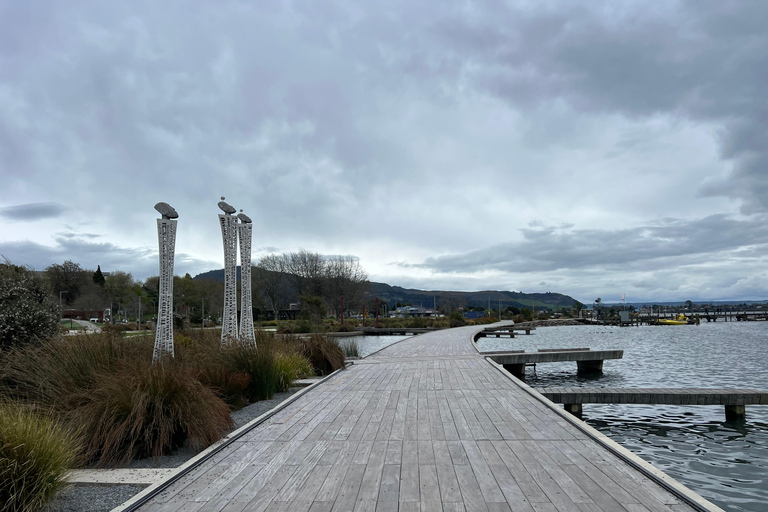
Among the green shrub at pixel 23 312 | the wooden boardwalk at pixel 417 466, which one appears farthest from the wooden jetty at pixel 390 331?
the wooden boardwalk at pixel 417 466

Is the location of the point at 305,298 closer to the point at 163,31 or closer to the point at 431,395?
the point at 163,31

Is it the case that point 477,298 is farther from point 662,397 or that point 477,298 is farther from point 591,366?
point 662,397

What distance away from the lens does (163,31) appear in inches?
396

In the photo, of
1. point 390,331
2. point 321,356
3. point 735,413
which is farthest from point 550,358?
point 390,331

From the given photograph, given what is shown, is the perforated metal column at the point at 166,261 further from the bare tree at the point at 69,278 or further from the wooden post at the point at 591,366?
the bare tree at the point at 69,278

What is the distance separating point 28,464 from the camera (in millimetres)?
2811

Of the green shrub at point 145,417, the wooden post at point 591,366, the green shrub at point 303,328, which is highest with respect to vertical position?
the green shrub at point 145,417

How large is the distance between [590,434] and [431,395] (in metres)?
2.39

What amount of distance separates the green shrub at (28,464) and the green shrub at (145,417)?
0.80 metres

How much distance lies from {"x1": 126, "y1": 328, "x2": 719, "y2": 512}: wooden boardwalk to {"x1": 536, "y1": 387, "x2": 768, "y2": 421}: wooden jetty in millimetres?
2634

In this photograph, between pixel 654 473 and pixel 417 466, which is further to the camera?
pixel 417 466

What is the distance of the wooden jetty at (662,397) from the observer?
24.9 feet

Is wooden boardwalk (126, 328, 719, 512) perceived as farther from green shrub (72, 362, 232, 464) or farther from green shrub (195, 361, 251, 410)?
green shrub (195, 361, 251, 410)

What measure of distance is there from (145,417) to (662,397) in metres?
7.55
